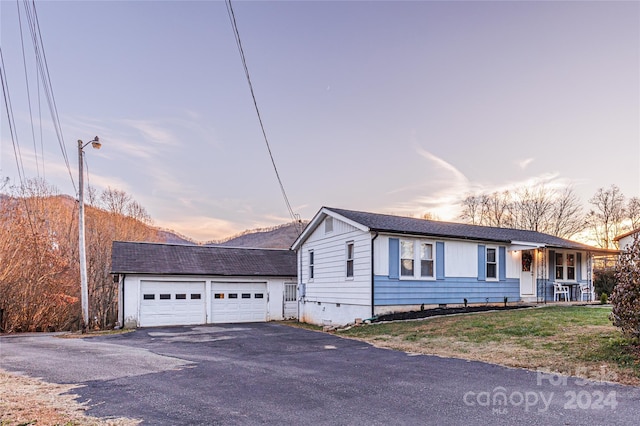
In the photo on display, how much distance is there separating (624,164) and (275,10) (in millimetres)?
17706

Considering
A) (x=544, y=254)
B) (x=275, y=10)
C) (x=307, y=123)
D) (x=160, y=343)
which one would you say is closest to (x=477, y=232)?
(x=544, y=254)

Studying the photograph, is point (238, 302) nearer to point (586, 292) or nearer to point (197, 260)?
point (197, 260)

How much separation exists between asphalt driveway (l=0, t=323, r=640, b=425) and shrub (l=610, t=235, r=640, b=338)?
6.55ft

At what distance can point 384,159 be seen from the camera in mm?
20484

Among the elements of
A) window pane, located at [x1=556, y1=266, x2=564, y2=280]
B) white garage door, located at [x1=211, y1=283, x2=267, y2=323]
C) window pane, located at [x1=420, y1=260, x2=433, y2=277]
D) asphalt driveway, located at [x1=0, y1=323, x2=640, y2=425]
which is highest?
window pane, located at [x1=420, y1=260, x2=433, y2=277]

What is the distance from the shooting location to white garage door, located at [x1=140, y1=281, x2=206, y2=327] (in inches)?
779

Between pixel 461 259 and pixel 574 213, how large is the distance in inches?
1280

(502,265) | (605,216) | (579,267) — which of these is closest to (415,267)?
(502,265)

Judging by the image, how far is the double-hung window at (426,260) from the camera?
16.5 m

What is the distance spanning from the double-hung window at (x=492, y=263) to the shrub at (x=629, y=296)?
10019 mm

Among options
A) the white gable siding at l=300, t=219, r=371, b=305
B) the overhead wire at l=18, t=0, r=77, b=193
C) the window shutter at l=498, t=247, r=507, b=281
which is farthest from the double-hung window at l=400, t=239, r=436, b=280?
the overhead wire at l=18, t=0, r=77, b=193

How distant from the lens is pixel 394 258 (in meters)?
15.8

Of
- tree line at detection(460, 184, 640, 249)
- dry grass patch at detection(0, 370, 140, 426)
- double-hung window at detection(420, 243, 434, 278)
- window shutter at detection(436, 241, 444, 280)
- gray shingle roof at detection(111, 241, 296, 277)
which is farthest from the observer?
tree line at detection(460, 184, 640, 249)

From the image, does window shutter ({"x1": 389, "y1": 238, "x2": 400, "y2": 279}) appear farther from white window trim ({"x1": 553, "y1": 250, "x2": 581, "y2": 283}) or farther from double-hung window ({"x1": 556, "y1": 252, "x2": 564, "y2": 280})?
double-hung window ({"x1": 556, "y1": 252, "x2": 564, "y2": 280})
